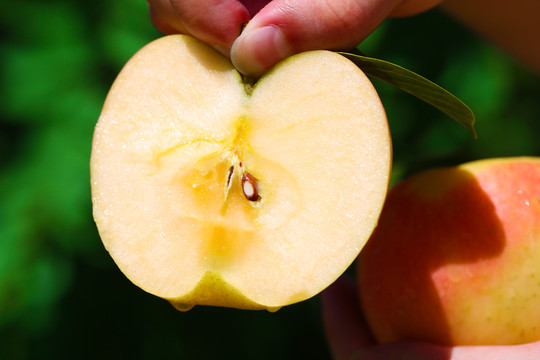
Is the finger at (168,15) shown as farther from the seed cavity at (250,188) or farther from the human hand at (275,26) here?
the seed cavity at (250,188)

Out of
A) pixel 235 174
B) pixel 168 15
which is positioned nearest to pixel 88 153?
pixel 168 15

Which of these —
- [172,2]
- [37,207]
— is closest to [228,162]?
[172,2]

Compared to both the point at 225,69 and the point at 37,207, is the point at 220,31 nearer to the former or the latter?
the point at 225,69

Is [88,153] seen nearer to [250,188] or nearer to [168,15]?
[168,15]

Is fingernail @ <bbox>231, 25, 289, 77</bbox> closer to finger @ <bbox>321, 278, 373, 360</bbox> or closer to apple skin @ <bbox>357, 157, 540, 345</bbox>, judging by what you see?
apple skin @ <bbox>357, 157, 540, 345</bbox>

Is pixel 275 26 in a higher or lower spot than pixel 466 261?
higher

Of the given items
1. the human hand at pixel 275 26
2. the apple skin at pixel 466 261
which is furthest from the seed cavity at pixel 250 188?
the apple skin at pixel 466 261

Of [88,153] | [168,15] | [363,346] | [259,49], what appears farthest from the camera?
[88,153]
